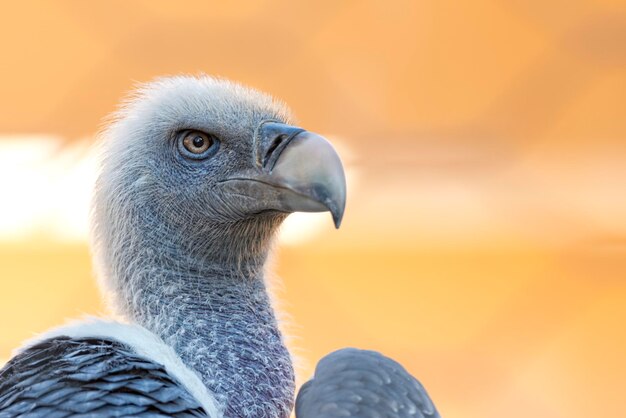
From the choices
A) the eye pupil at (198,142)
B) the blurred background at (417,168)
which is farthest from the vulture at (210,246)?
the blurred background at (417,168)

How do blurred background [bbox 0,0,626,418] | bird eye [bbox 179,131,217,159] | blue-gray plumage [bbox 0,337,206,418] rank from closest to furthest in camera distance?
blue-gray plumage [bbox 0,337,206,418] < bird eye [bbox 179,131,217,159] < blurred background [bbox 0,0,626,418]

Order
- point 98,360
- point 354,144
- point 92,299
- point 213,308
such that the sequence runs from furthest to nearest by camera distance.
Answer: point 354,144 → point 92,299 → point 213,308 → point 98,360

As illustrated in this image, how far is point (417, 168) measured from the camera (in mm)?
2207

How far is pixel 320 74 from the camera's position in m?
2.09

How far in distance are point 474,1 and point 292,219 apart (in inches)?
23.9

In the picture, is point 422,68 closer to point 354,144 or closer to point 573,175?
point 354,144

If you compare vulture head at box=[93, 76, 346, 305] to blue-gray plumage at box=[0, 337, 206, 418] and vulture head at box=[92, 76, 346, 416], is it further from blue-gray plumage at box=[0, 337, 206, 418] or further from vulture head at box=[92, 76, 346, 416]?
blue-gray plumage at box=[0, 337, 206, 418]

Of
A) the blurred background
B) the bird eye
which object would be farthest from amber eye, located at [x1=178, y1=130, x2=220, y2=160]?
the blurred background

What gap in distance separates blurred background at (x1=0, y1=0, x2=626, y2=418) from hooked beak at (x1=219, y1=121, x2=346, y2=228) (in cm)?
105

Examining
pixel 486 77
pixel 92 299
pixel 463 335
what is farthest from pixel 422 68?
pixel 92 299

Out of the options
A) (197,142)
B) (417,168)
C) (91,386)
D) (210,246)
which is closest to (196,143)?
(197,142)

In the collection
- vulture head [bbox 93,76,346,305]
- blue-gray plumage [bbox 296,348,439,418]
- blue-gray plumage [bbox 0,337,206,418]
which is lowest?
blue-gray plumage [bbox 0,337,206,418]

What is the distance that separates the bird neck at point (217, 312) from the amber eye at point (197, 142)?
0.27 feet

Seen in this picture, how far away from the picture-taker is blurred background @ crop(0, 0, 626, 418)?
79.4 inches
